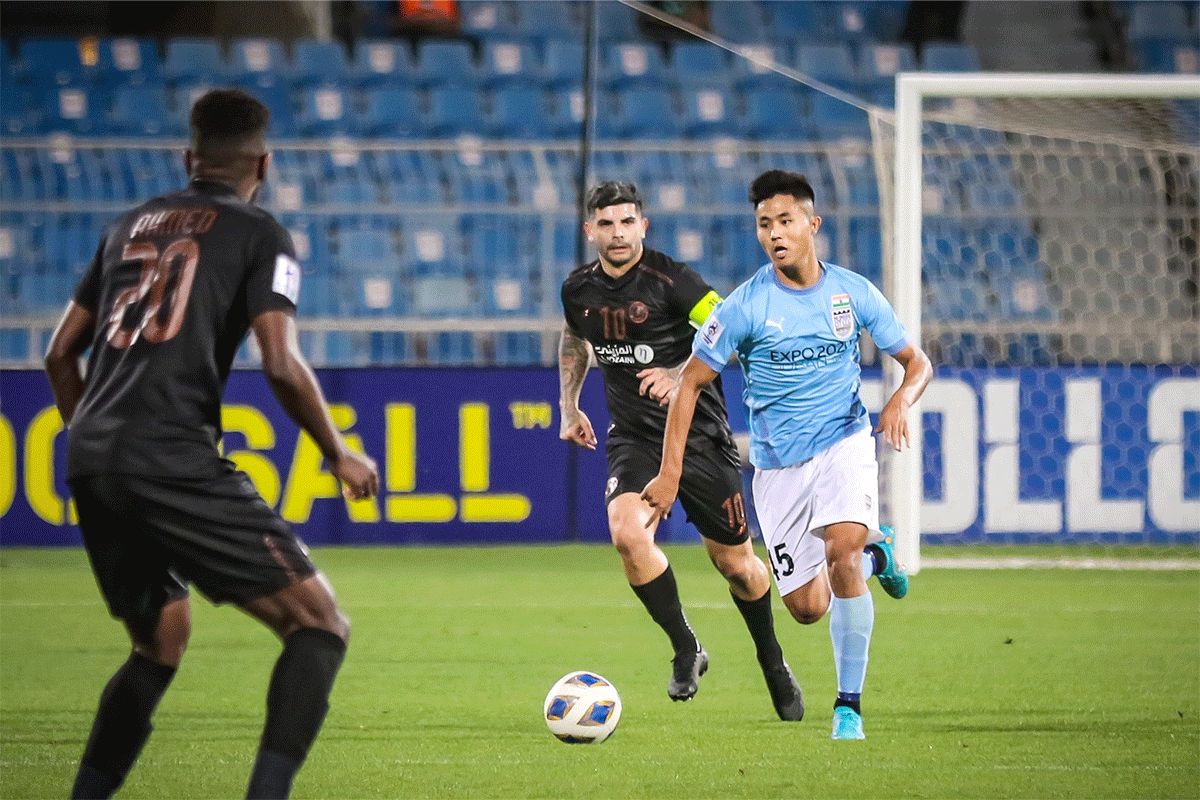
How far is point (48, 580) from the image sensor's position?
1057 cm

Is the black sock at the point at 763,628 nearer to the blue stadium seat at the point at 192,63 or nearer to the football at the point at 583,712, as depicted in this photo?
the football at the point at 583,712

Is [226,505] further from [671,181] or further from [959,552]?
[671,181]

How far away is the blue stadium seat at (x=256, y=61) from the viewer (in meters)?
16.5

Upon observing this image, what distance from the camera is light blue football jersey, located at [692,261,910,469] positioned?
5.77 metres

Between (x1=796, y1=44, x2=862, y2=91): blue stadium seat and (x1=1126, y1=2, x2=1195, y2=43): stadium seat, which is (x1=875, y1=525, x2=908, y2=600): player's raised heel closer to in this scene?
(x1=796, y1=44, x2=862, y2=91): blue stadium seat

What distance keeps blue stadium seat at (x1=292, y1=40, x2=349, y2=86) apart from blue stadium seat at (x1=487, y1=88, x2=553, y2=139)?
5.60ft

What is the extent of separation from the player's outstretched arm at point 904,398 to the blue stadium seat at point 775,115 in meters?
10.5

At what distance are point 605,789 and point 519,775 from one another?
1.05ft

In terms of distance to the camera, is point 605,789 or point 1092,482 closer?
point 605,789

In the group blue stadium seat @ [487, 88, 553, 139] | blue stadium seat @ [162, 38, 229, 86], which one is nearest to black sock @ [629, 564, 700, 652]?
blue stadium seat @ [487, 88, 553, 139]

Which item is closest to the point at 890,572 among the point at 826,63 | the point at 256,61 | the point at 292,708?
the point at 292,708

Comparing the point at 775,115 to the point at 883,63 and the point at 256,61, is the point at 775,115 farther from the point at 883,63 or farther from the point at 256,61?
the point at 256,61

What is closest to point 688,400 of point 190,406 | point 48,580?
point 190,406

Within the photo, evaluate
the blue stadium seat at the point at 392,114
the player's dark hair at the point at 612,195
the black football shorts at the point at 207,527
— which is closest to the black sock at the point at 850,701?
the player's dark hair at the point at 612,195
